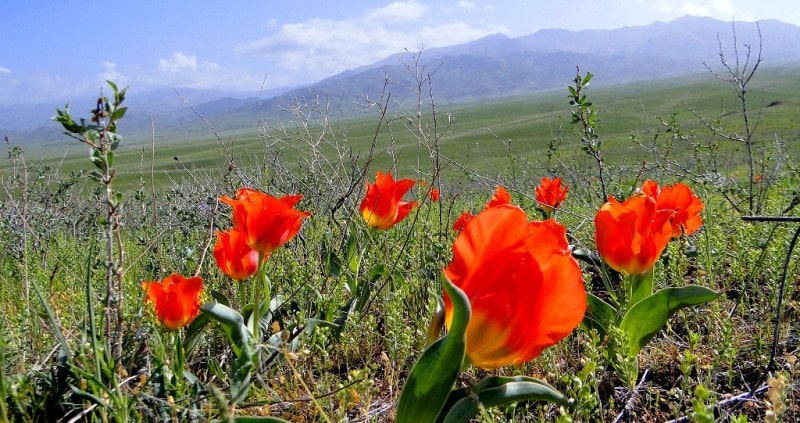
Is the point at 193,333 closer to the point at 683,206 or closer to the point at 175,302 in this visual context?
the point at 175,302

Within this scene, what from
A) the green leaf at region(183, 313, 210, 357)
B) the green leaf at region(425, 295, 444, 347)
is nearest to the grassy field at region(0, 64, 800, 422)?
the green leaf at region(183, 313, 210, 357)

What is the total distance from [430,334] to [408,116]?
80.3 inches

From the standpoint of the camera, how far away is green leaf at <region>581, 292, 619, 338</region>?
1802 mm

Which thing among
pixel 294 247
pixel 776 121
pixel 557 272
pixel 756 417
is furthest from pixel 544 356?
pixel 776 121

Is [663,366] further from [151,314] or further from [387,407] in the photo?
[151,314]

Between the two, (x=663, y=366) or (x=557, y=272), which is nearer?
(x=557, y=272)

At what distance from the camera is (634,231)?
158 cm

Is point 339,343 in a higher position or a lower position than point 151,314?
lower

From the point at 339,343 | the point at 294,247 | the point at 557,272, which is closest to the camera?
the point at 557,272

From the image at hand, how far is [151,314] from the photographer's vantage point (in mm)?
1445

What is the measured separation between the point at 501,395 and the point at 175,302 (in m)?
1.02

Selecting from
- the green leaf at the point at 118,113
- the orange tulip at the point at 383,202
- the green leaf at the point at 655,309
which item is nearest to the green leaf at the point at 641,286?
the green leaf at the point at 655,309

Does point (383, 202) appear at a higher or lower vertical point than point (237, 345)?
higher

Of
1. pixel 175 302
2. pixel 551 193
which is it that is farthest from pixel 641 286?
pixel 175 302
